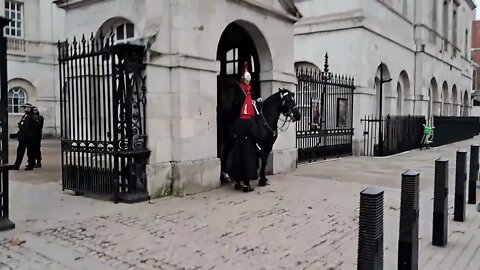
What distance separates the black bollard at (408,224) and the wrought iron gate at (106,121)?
181 inches

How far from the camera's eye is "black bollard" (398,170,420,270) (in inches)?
158

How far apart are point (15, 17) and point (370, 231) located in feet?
95.3

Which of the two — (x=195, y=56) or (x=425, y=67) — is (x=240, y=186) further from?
(x=425, y=67)

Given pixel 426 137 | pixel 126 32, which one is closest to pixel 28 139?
pixel 126 32

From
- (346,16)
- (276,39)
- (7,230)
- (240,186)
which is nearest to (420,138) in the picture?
(346,16)

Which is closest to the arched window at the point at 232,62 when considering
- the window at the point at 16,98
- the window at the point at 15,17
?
the window at the point at 16,98

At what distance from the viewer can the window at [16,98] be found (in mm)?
25836

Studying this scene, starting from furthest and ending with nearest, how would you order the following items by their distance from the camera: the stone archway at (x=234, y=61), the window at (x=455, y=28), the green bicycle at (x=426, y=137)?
the window at (x=455, y=28)
the green bicycle at (x=426, y=137)
the stone archway at (x=234, y=61)

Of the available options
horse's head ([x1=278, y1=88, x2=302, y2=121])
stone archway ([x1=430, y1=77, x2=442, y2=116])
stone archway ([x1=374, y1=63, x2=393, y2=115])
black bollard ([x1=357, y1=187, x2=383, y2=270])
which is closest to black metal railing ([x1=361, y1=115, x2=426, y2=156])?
stone archway ([x1=374, y1=63, x2=393, y2=115])

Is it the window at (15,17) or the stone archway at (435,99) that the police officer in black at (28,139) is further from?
the stone archway at (435,99)

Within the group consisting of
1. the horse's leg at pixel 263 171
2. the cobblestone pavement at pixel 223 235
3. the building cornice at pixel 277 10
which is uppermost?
the building cornice at pixel 277 10

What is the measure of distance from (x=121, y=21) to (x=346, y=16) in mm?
9841

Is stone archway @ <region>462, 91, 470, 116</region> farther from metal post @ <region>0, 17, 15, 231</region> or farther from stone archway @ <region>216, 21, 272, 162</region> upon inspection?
metal post @ <region>0, 17, 15, 231</region>

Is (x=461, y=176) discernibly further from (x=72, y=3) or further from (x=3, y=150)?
(x=72, y=3)
